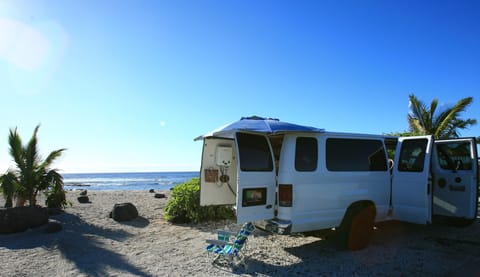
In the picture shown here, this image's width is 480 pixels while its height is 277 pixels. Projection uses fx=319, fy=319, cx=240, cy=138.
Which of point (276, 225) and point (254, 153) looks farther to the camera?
point (254, 153)

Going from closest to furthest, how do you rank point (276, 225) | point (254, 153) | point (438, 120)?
point (276, 225), point (254, 153), point (438, 120)

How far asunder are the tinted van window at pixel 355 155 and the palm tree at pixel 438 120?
38.6 feet

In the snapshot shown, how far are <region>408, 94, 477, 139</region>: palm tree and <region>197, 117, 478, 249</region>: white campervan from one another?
10537mm

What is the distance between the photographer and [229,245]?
5387mm

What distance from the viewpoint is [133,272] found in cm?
495

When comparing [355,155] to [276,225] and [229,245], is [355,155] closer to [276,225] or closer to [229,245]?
[276,225]

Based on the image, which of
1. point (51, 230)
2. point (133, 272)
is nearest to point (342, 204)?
point (133, 272)

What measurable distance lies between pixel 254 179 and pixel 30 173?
7617 millimetres

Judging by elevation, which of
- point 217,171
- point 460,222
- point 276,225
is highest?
point 217,171

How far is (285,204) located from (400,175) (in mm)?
2833

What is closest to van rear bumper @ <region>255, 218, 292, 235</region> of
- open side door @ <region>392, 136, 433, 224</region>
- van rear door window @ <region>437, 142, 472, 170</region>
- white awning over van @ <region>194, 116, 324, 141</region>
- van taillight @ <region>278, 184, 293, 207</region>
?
van taillight @ <region>278, 184, 293, 207</region>

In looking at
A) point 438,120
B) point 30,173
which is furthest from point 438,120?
point 30,173

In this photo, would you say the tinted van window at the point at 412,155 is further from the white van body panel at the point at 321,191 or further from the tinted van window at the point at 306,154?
the tinted van window at the point at 306,154

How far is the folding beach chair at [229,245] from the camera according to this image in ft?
17.2
